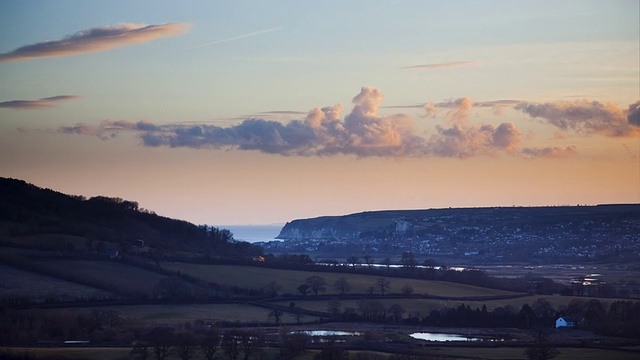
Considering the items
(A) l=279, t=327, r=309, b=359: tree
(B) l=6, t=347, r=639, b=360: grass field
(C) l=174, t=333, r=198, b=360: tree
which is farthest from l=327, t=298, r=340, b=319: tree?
(C) l=174, t=333, r=198, b=360: tree

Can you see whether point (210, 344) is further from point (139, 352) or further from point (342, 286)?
point (342, 286)

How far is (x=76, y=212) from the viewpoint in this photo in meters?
166

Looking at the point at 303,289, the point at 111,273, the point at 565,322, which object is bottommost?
the point at 565,322

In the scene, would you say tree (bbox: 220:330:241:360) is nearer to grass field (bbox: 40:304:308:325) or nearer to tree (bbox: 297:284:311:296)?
grass field (bbox: 40:304:308:325)

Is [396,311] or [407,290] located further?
[407,290]

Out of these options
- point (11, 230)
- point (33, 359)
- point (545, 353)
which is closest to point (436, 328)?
point (545, 353)

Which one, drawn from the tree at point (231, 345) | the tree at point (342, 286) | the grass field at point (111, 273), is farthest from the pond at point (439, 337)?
the grass field at point (111, 273)

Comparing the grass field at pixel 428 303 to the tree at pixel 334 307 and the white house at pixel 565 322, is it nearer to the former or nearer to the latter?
the tree at pixel 334 307

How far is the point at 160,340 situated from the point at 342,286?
44555 mm

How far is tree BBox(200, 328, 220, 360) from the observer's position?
3014 inches

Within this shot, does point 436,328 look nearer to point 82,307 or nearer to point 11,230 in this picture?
point 82,307

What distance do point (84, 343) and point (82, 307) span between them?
59.9ft

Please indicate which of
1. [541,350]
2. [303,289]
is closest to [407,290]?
[303,289]

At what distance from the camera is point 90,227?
155875 mm
